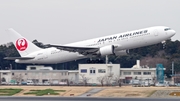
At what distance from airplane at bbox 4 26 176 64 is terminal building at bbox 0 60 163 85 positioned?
25124 millimetres

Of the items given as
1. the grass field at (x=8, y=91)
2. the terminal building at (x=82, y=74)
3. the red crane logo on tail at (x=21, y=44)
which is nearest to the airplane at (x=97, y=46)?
the red crane logo on tail at (x=21, y=44)

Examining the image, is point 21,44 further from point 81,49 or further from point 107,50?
point 107,50

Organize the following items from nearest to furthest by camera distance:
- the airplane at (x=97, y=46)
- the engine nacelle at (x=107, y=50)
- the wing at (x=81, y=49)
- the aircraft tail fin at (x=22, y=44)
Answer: the airplane at (x=97, y=46), the engine nacelle at (x=107, y=50), the wing at (x=81, y=49), the aircraft tail fin at (x=22, y=44)

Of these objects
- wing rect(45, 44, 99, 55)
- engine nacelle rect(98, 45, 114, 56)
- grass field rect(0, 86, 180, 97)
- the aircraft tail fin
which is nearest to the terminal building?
the aircraft tail fin

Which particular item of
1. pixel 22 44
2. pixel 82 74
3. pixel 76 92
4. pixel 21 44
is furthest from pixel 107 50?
pixel 82 74

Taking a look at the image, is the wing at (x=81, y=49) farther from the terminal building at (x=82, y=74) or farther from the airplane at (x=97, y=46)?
the terminal building at (x=82, y=74)

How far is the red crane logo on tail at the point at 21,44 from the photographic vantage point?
99550 mm

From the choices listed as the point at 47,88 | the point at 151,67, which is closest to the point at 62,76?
the point at 151,67

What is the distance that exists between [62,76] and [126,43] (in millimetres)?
42618

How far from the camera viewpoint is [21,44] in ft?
330

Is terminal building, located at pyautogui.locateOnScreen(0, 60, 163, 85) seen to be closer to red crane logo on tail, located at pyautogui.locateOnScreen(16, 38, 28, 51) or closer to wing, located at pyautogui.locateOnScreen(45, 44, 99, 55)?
red crane logo on tail, located at pyautogui.locateOnScreen(16, 38, 28, 51)

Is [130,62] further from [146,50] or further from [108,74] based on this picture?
[108,74]

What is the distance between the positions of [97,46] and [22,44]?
16.3m

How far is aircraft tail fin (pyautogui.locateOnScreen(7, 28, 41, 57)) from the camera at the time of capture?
98.5 meters
